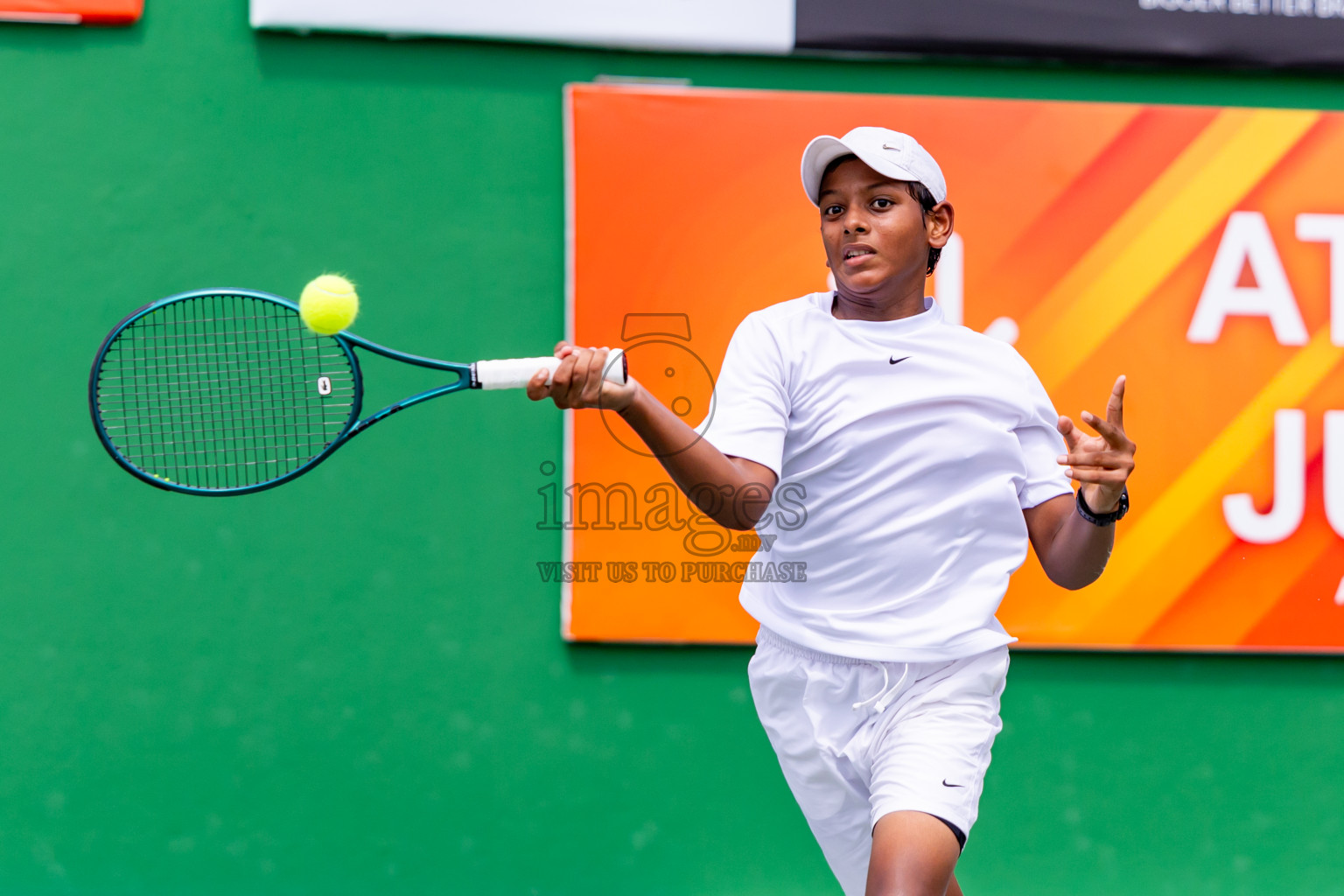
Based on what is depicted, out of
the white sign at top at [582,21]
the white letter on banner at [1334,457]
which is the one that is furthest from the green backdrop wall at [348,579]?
the white letter on banner at [1334,457]

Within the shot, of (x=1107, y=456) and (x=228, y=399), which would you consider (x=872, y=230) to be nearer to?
(x=1107, y=456)

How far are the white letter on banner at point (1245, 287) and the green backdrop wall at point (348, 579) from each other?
87 centimetres

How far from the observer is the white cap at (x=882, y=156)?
72.2 inches

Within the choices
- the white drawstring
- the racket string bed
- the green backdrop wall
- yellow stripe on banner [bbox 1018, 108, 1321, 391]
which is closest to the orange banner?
yellow stripe on banner [bbox 1018, 108, 1321, 391]

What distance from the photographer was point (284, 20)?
114 inches

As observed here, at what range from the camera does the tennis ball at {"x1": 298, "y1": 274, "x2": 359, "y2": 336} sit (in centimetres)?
185

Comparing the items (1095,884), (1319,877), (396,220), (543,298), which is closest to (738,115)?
(543,298)

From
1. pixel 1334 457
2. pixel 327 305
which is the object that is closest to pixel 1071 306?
pixel 1334 457

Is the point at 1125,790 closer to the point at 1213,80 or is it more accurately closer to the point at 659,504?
the point at 659,504

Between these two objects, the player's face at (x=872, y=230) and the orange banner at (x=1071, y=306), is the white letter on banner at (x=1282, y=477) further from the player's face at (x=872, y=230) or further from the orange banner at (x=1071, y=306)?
the player's face at (x=872, y=230)

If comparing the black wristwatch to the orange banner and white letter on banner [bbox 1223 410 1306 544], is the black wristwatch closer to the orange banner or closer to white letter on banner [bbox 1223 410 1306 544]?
the orange banner

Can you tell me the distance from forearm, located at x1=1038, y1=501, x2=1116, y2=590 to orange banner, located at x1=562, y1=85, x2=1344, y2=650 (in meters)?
1.08

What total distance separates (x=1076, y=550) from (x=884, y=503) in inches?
13.7

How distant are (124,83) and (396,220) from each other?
0.80m
